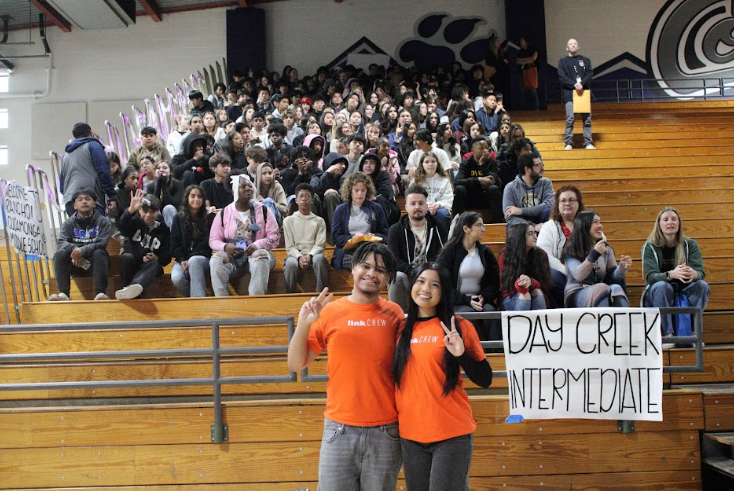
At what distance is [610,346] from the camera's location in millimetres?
4477

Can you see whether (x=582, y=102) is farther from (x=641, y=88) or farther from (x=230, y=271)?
(x=230, y=271)

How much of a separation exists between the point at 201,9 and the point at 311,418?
619 inches

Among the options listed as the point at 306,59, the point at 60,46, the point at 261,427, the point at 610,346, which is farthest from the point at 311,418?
the point at 60,46

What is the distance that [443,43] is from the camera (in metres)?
18.5

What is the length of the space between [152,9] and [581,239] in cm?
1472

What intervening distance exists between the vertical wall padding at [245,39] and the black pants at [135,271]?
39.4ft

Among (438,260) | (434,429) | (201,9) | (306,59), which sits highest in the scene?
(201,9)

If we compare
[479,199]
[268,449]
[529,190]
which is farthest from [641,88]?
[268,449]

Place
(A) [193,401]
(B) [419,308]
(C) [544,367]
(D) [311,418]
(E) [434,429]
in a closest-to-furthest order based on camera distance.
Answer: (E) [434,429] < (B) [419,308] < (C) [544,367] < (D) [311,418] < (A) [193,401]

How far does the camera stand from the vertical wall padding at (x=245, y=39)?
18047mm

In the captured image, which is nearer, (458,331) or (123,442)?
(458,331)

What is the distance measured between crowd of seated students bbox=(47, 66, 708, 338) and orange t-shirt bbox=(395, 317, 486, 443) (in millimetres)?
2056

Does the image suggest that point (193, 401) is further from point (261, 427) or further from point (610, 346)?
point (610, 346)

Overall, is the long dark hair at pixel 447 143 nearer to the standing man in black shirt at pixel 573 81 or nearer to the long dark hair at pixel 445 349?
the standing man in black shirt at pixel 573 81
